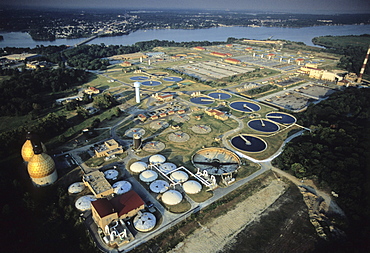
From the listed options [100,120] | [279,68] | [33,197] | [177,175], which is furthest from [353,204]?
[279,68]

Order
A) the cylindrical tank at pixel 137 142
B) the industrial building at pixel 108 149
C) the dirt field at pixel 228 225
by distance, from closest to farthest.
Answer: the dirt field at pixel 228 225 → the industrial building at pixel 108 149 → the cylindrical tank at pixel 137 142

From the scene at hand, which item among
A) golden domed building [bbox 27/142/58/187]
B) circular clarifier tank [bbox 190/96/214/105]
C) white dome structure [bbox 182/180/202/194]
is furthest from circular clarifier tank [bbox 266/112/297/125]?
golden domed building [bbox 27/142/58/187]

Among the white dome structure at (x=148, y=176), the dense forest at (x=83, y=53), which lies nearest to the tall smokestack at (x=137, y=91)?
the white dome structure at (x=148, y=176)

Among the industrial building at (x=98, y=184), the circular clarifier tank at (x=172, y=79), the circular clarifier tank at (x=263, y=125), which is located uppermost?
the industrial building at (x=98, y=184)

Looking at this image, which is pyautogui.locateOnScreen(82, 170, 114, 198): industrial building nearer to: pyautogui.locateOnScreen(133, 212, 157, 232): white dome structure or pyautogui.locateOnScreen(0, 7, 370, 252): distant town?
pyautogui.locateOnScreen(0, 7, 370, 252): distant town

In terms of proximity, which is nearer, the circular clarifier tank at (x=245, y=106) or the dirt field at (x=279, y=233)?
the dirt field at (x=279, y=233)

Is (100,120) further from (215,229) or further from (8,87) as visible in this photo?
(215,229)

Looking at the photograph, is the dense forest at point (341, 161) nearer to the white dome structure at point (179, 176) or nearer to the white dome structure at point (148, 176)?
the white dome structure at point (179, 176)

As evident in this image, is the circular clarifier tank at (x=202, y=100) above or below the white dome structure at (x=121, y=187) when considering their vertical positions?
below
